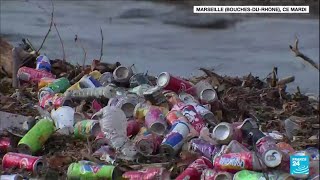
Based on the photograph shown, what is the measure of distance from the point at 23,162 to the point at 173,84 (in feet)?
3.77

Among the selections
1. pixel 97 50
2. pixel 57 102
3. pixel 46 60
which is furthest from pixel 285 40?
pixel 57 102

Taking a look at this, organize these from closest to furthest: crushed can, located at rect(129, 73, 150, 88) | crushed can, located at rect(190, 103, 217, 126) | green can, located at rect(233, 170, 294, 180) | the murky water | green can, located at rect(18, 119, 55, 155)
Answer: green can, located at rect(233, 170, 294, 180) < green can, located at rect(18, 119, 55, 155) < crushed can, located at rect(190, 103, 217, 126) < crushed can, located at rect(129, 73, 150, 88) < the murky water

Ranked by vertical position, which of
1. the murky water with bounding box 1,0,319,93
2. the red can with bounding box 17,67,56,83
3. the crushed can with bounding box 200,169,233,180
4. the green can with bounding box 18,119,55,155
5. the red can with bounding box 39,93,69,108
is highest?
the murky water with bounding box 1,0,319,93

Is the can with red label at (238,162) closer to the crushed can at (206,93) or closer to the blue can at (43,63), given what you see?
the crushed can at (206,93)

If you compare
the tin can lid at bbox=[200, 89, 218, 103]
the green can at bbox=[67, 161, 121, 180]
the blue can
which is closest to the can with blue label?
the green can at bbox=[67, 161, 121, 180]

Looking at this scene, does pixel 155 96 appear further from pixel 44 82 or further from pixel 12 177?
pixel 12 177

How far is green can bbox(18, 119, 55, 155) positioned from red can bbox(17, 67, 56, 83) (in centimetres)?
107

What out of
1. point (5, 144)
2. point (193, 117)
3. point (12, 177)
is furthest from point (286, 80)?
point (12, 177)

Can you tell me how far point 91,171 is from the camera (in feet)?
11.2

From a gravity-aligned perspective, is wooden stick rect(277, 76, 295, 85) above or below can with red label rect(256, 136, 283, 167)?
above

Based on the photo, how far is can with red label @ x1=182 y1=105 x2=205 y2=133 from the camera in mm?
3975

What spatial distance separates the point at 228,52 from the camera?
6.07 metres

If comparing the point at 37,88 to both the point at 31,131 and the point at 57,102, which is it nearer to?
the point at 57,102

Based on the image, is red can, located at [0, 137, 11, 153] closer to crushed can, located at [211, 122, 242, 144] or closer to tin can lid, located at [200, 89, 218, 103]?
crushed can, located at [211, 122, 242, 144]
